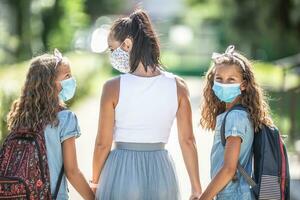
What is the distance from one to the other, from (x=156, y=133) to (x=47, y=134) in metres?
0.65

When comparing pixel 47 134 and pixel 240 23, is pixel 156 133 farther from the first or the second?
pixel 240 23

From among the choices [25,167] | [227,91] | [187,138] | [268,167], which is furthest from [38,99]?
[268,167]

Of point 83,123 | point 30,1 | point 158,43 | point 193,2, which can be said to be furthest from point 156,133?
point 193,2

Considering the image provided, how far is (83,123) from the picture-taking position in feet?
57.1

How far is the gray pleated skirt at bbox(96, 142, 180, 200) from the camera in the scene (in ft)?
15.7

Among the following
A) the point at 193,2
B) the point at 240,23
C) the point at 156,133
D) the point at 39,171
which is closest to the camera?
the point at 39,171

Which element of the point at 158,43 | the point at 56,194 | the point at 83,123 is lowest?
the point at 83,123

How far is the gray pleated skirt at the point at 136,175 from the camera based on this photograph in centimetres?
479

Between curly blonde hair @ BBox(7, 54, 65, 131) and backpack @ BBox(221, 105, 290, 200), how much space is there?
978 millimetres

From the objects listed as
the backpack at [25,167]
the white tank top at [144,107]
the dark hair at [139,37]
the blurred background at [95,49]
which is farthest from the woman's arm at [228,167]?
the blurred background at [95,49]

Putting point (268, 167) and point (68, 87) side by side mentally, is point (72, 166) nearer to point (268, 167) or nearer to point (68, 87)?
point (68, 87)

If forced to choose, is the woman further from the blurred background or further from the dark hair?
the blurred background

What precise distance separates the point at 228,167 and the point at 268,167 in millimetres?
236

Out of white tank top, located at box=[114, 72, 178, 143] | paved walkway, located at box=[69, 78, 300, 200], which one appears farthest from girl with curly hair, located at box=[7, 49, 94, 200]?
paved walkway, located at box=[69, 78, 300, 200]
